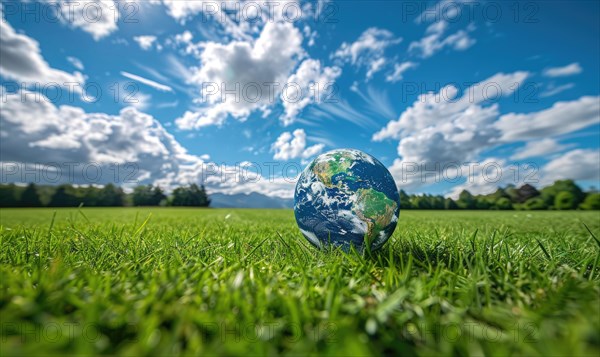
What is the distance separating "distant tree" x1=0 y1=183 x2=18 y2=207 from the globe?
2921 inches

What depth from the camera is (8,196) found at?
55.2m

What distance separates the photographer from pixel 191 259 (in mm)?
2686

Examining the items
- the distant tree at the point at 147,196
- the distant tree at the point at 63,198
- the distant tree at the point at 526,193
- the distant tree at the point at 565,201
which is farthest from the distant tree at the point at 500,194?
the distant tree at the point at 63,198

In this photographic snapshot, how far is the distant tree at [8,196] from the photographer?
53.6 m

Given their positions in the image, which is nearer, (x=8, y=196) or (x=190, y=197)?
(x=8, y=196)

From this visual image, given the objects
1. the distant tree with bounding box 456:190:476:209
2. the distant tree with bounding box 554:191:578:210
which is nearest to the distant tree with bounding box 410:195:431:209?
the distant tree with bounding box 456:190:476:209

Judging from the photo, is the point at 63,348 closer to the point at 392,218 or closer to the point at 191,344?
the point at 191,344

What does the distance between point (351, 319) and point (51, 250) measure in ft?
11.3

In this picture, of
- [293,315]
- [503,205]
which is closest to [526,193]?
[503,205]

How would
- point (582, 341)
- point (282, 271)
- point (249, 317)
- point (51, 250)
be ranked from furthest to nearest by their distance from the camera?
1. point (51, 250)
2. point (282, 271)
3. point (249, 317)
4. point (582, 341)

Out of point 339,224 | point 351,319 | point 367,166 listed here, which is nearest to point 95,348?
point 351,319

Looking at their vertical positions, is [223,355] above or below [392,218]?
below

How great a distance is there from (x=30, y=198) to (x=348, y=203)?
3103 inches

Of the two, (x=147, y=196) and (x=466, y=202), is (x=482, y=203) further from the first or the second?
(x=147, y=196)
